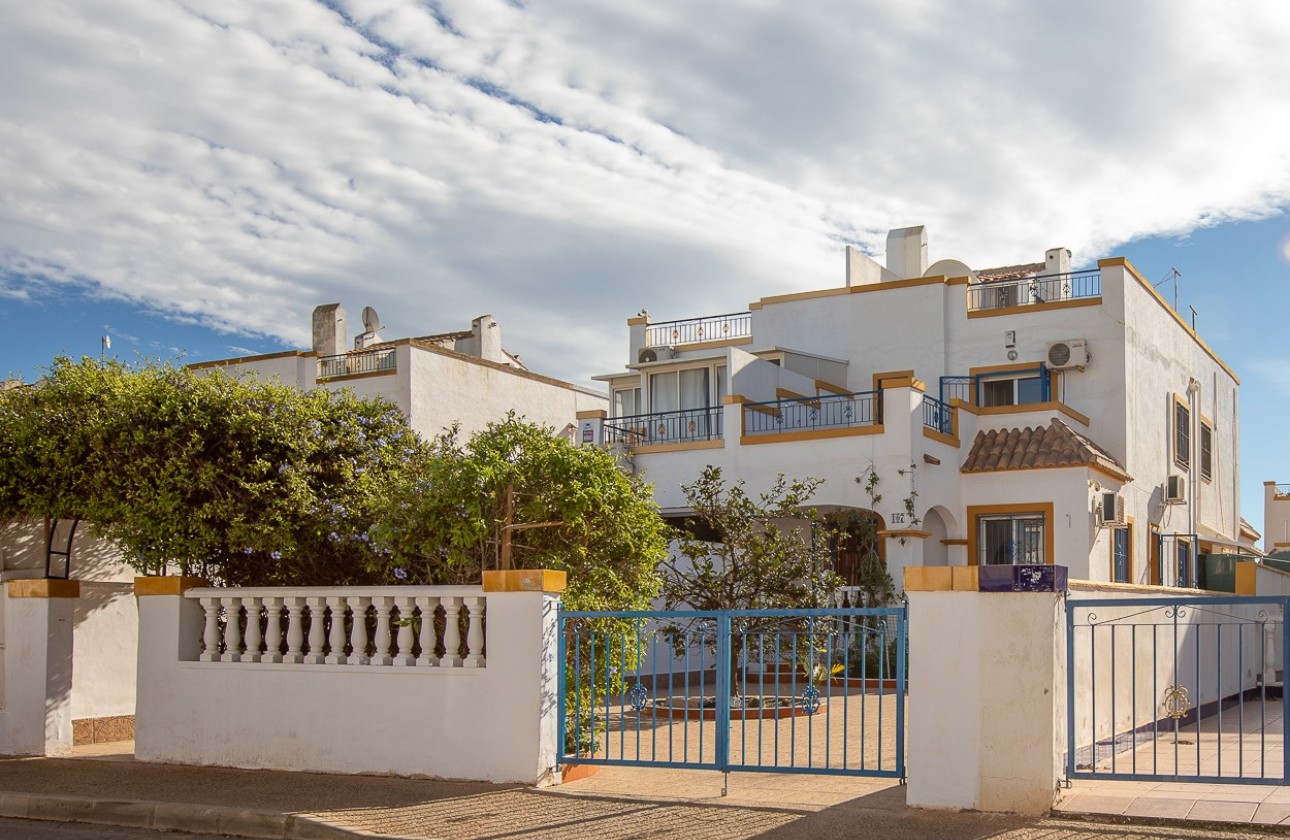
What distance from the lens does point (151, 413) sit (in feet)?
39.3

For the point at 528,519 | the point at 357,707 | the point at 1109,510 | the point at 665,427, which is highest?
the point at 665,427

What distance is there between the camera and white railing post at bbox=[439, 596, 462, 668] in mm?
10602

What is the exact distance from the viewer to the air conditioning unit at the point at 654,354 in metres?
31.1

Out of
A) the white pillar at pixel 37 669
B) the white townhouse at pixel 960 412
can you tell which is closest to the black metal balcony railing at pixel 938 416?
the white townhouse at pixel 960 412

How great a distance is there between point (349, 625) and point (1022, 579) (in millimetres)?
6191

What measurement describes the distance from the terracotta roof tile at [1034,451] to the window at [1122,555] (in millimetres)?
1169

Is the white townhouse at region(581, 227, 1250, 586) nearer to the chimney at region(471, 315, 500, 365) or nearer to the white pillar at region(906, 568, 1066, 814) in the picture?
the chimney at region(471, 315, 500, 365)

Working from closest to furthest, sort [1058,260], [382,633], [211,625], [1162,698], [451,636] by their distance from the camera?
[451,636] → [382,633] → [211,625] → [1162,698] → [1058,260]

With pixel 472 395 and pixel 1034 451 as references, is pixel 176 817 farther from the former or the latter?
pixel 472 395

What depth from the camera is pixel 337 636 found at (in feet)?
36.7

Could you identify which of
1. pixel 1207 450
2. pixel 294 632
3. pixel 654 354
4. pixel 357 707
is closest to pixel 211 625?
pixel 294 632

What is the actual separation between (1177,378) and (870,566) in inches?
461

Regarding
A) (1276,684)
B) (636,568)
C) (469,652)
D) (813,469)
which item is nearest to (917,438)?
(813,469)

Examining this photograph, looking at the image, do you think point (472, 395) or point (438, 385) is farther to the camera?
point (472, 395)
